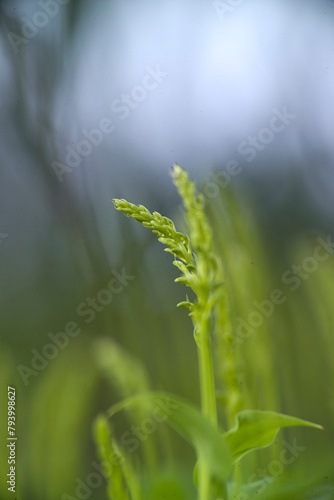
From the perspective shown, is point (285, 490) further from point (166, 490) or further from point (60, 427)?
point (60, 427)

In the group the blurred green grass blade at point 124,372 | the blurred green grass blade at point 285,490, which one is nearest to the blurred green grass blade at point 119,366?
the blurred green grass blade at point 124,372

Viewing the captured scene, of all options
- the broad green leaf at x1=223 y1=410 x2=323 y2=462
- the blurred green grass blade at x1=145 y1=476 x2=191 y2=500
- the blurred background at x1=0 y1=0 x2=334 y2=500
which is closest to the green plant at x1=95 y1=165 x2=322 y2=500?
the broad green leaf at x1=223 y1=410 x2=323 y2=462

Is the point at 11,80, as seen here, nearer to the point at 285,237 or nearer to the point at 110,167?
the point at 110,167

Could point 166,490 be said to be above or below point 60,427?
below

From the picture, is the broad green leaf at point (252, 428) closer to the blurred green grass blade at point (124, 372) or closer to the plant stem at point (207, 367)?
the plant stem at point (207, 367)

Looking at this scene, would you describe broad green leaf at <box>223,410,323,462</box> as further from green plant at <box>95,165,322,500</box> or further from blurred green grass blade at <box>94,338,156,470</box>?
blurred green grass blade at <box>94,338,156,470</box>

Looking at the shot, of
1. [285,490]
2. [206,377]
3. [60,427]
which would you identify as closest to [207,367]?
[206,377]
